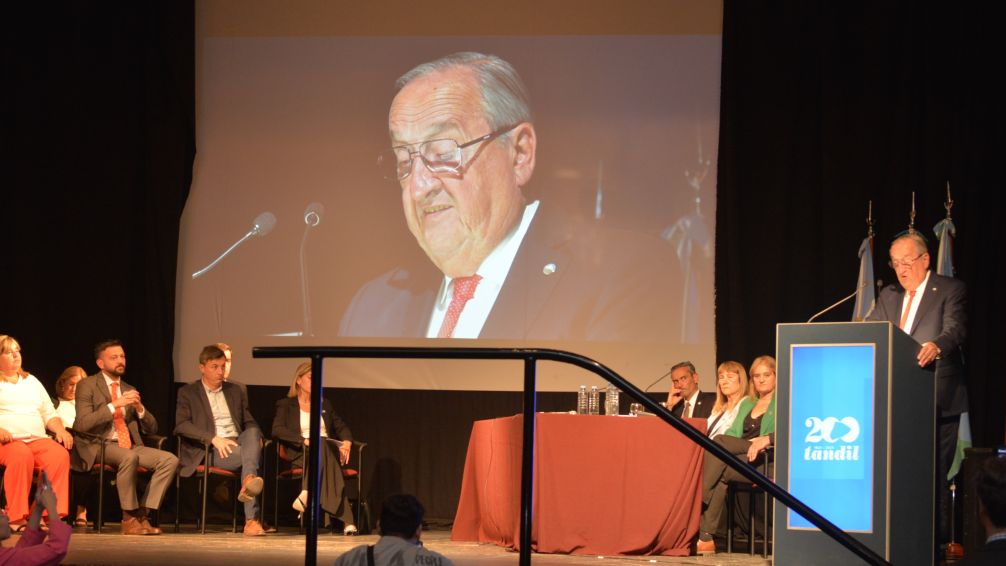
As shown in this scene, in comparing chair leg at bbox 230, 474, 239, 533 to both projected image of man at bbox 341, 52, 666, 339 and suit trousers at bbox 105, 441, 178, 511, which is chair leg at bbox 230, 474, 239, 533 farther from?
projected image of man at bbox 341, 52, 666, 339

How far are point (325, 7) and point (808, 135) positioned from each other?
3.51 meters

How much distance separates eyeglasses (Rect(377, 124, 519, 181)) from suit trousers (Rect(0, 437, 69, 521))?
283 cm

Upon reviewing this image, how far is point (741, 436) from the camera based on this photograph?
6.65m

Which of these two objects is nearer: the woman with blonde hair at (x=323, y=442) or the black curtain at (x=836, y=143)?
the woman with blonde hair at (x=323, y=442)

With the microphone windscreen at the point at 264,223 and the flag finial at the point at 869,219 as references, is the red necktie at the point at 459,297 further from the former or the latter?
the flag finial at the point at 869,219

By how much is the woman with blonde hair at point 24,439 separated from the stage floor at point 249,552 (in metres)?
0.36

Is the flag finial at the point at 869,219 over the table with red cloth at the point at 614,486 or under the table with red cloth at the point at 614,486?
over

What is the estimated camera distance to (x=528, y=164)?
782 centimetres

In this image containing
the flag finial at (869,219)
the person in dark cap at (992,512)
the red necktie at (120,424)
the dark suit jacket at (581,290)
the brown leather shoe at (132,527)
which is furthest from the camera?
the dark suit jacket at (581,290)

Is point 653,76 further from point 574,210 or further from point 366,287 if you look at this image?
point 366,287

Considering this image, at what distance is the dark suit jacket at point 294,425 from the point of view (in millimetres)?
7137

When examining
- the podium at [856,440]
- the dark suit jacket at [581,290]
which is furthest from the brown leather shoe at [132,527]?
the podium at [856,440]

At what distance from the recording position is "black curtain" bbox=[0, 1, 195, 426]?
27.2 ft

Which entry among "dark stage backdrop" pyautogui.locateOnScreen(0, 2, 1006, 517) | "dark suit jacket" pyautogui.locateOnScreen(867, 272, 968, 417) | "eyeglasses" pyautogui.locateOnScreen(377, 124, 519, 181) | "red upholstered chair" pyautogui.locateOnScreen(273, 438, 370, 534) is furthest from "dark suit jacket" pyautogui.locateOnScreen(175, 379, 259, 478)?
"dark suit jacket" pyautogui.locateOnScreen(867, 272, 968, 417)
